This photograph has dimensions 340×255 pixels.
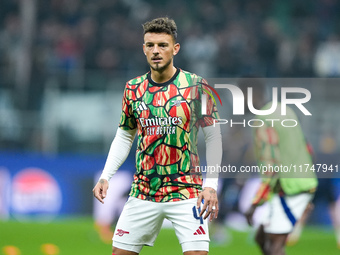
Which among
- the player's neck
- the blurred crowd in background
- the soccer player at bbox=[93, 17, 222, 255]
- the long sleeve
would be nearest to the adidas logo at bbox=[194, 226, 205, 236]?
the soccer player at bbox=[93, 17, 222, 255]

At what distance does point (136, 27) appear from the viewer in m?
17.4

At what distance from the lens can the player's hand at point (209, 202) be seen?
16.0 feet

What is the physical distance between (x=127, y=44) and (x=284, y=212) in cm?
1071

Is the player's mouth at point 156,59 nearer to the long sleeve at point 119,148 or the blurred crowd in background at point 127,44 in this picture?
the long sleeve at point 119,148

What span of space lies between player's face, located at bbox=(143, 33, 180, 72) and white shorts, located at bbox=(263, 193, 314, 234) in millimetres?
2024

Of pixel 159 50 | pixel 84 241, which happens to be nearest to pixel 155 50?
pixel 159 50

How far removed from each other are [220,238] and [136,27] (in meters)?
7.38

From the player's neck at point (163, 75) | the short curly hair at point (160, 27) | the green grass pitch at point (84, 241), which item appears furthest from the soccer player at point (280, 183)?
the green grass pitch at point (84, 241)

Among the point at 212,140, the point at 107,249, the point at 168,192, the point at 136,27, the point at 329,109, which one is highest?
the point at 136,27

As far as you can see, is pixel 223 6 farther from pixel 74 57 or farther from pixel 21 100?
pixel 21 100

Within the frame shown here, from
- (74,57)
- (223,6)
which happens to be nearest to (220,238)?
(74,57)

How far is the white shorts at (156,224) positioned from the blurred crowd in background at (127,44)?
8.86 m

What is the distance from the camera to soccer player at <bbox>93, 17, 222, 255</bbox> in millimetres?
5141

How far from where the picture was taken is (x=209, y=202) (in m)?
4.87
